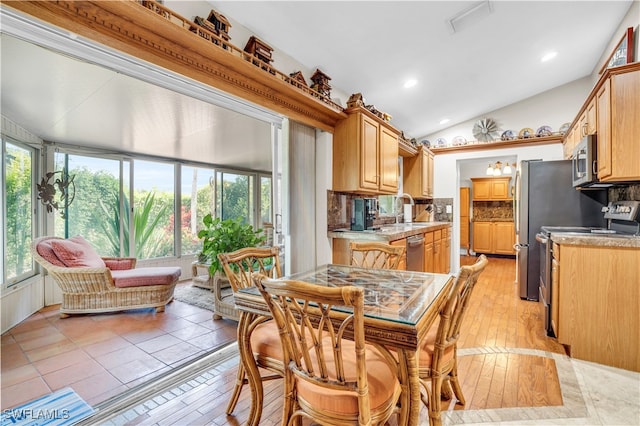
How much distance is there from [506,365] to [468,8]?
2927 millimetres

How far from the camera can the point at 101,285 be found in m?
3.26

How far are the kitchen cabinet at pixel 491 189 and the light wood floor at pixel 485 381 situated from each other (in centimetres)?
449

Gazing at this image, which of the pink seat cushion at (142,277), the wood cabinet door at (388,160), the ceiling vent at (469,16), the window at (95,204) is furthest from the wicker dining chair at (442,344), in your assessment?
the window at (95,204)

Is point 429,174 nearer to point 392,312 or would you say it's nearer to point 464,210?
point 464,210

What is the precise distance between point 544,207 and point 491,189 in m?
3.96

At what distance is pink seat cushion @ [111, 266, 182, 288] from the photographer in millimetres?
3348

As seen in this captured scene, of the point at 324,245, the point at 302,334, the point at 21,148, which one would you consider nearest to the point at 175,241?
the point at 21,148

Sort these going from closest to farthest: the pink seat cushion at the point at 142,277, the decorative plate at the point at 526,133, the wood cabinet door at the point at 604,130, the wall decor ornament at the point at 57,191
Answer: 1. the wood cabinet door at the point at 604,130
2. the pink seat cushion at the point at 142,277
3. the wall decor ornament at the point at 57,191
4. the decorative plate at the point at 526,133

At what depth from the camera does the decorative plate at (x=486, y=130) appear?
5422 millimetres

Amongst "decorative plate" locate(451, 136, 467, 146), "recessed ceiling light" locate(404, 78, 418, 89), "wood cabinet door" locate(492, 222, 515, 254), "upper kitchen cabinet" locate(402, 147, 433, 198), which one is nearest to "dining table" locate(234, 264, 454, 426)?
"recessed ceiling light" locate(404, 78, 418, 89)

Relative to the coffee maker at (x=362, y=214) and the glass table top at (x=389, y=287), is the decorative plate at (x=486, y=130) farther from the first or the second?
the glass table top at (x=389, y=287)

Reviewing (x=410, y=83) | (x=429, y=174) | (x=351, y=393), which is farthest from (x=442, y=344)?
(x=429, y=174)

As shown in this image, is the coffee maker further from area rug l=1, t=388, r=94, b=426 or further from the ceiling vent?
area rug l=1, t=388, r=94, b=426

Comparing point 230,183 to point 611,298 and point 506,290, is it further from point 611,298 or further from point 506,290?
point 611,298
